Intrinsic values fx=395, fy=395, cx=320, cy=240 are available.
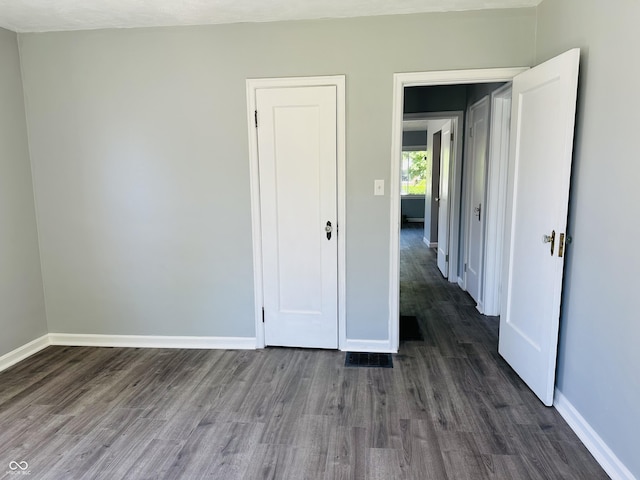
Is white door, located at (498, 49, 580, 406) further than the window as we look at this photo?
No

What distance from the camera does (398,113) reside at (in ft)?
9.14

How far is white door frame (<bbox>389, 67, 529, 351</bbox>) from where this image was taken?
2.68m

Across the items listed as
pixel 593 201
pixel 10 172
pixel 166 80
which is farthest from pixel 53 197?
pixel 593 201

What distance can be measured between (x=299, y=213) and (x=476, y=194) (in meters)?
2.11

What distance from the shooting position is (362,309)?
3.02 meters

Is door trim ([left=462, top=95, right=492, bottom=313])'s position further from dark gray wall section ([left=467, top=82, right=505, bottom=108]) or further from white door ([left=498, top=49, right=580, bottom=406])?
white door ([left=498, top=49, right=580, bottom=406])

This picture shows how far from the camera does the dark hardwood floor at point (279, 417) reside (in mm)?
1861

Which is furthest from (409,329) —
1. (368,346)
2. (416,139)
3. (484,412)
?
(416,139)

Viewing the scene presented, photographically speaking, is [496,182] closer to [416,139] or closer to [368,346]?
[368,346]

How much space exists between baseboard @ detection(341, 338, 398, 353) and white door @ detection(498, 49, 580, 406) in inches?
33.1

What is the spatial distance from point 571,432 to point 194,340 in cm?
260

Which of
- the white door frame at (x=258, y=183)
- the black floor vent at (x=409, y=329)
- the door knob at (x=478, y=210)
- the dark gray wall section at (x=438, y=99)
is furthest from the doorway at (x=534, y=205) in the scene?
the dark gray wall section at (x=438, y=99)

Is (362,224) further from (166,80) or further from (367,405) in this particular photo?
(166,80)

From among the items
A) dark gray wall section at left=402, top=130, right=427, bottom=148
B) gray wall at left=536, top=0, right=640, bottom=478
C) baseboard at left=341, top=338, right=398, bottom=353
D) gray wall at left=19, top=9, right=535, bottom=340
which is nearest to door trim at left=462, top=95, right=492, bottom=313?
gray wall at left=19, top=9, right=535, bottom=340
